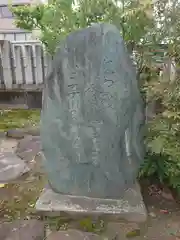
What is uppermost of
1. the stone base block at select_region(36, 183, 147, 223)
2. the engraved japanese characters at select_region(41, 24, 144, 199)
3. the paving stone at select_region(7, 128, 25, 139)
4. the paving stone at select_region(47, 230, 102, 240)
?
the engraved japanese characters at select_region(41, 24, 144, 199)

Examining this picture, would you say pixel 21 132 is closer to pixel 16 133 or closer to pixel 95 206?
pixel 16 133

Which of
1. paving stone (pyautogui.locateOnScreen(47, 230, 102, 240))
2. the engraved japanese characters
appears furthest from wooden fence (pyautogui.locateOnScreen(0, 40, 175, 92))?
paving stone (pyautogui.locateOnScreen(47, 230, 102, 240))

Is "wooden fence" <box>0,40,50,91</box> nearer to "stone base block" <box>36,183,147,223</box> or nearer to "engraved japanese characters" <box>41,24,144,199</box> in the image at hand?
"engraved japanese characters" <box>41,24,144,199</box>

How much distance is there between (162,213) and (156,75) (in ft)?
4.00

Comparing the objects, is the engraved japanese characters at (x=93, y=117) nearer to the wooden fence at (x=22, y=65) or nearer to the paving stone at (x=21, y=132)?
the paving stone at (x=21, y=132)

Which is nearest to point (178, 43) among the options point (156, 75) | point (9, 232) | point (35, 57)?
point (156, 75)

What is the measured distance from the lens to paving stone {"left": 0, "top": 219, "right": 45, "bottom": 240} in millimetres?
2207

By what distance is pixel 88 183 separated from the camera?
2.48 m

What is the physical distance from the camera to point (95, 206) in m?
2.42

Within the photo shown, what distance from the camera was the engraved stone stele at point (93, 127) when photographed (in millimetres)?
2252

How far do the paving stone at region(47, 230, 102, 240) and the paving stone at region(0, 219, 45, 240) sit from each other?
9 centimetres

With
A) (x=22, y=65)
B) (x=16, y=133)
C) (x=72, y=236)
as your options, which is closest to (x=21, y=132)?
(x=16, y=133)

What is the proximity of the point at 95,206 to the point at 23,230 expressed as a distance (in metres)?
0.59

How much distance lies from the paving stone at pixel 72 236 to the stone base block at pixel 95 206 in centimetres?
16
